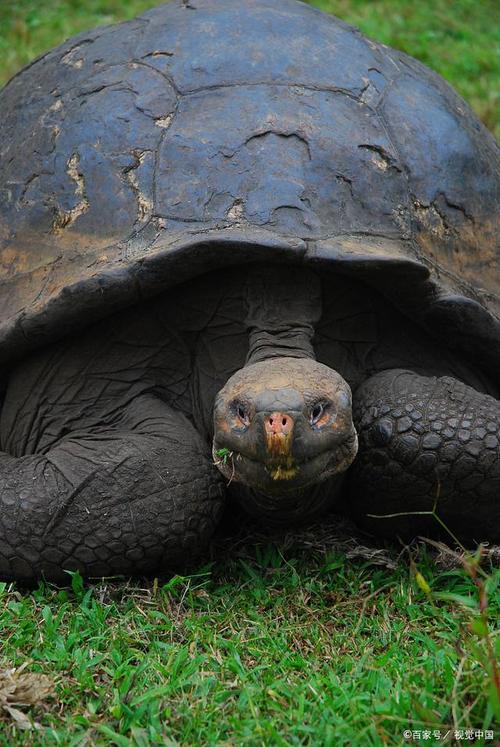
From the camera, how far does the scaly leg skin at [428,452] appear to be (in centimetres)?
400

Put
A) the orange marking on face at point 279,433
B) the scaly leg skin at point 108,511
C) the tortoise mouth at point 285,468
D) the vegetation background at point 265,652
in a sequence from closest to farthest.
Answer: the vegetation background at point 265,652, the orange marking on face at point 279,433, the tortoise mouth at point 285,468, the scaly leg skin at point 108,511

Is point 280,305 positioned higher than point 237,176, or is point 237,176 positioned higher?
point 237,176

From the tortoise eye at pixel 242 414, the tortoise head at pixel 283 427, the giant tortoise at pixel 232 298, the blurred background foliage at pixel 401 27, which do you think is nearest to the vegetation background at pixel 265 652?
the giant tortoise at pixel 232 298

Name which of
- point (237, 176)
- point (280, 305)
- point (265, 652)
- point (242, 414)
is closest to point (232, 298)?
point (280, 305)

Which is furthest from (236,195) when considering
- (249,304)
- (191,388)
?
(191,388)

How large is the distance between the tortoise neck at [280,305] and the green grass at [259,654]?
0.73 meters

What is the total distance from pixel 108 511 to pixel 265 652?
742 mm

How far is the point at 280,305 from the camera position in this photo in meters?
4.14

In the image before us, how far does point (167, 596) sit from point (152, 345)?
923mm

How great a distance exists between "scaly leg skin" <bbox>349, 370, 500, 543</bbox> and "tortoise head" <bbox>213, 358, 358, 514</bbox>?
1.06 ft

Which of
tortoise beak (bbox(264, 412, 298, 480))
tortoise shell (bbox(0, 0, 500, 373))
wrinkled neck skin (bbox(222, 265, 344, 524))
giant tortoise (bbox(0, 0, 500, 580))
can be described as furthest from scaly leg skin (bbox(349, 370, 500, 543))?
tortoise beak (bbox(264, 412, 298, 480))

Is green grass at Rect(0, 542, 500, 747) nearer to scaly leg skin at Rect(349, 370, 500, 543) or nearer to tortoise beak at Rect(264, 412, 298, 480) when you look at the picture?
scaly leg skin at Rect(349, 370, 500, 543)

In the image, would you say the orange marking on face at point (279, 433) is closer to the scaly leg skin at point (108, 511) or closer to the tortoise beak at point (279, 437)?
the tortoise beak at point (279, 437)

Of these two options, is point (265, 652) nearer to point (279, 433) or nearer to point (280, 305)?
point (279, 433)
